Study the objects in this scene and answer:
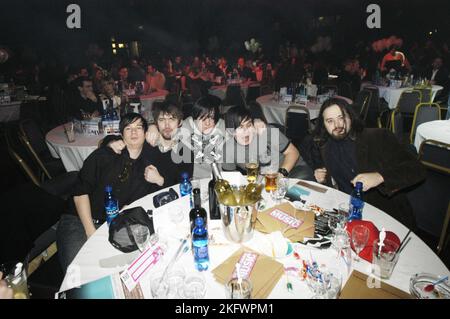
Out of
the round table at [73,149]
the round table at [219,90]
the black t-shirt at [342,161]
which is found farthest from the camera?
the round table at [219,90]

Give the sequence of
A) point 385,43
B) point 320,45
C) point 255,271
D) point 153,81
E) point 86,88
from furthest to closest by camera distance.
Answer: point 385,43
point 320,45
point 153,81
point 86,88
point 255,271

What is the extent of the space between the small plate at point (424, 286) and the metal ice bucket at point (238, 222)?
706 mm

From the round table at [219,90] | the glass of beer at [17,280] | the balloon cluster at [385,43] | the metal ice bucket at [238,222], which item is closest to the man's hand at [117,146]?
the glass of beer at [17,280]

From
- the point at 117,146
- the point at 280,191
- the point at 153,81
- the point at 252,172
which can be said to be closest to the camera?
the point at 280,191

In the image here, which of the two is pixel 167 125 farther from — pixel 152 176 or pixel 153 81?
pixel 153 81

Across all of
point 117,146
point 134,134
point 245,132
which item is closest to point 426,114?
point 245,132

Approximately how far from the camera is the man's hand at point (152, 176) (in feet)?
7.06

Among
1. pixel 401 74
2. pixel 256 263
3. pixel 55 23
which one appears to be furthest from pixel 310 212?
pixel 55 23

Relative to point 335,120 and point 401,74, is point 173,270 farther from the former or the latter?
point 401,74

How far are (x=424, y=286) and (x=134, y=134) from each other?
75.2 inches

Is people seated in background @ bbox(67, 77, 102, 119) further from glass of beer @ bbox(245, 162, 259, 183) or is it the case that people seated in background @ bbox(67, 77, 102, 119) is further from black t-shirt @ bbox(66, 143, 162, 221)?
glass of beer @ bbox(245, 162, 259, 183)

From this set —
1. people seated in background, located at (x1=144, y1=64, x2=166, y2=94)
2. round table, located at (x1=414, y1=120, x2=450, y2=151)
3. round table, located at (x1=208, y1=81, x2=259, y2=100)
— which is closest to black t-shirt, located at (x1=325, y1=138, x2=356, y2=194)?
round table, located at (x1=414, y1=120, x2=450, y2=151)

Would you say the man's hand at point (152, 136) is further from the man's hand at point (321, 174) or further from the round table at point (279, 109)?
the round table at point (279, 109)

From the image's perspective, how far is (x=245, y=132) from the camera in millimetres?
2438
